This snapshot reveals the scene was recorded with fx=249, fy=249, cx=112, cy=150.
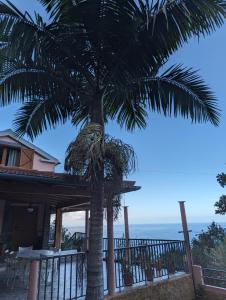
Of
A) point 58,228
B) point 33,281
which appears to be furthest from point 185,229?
point 58,228

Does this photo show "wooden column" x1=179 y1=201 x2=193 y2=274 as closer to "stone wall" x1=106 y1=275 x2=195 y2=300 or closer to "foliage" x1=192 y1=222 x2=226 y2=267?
"stone wall" x1=106 y1=275 x2=195 y2=300

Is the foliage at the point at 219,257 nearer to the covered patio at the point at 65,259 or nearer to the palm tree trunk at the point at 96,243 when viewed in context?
the covered patio at the point at 65,259

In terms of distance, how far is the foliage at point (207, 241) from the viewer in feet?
48.0

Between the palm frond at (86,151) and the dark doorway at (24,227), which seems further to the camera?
the dark doorway at (24,227)

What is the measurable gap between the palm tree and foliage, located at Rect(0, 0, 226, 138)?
0.02 m

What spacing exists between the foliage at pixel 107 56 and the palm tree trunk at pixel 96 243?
5.79 feet

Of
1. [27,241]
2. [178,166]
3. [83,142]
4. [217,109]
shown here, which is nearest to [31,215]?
[27,241]

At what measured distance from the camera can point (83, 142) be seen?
4379 mm

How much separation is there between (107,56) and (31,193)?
3.89 m

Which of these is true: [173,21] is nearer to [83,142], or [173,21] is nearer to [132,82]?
[132,82]

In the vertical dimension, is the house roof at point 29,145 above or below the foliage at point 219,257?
above

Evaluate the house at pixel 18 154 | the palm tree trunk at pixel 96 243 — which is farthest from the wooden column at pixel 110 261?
the house at pixel 18 154

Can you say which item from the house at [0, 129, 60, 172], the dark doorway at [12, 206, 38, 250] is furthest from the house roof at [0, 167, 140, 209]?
the house at [0, 129, 60, 172]

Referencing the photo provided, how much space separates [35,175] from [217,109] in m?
4.50
